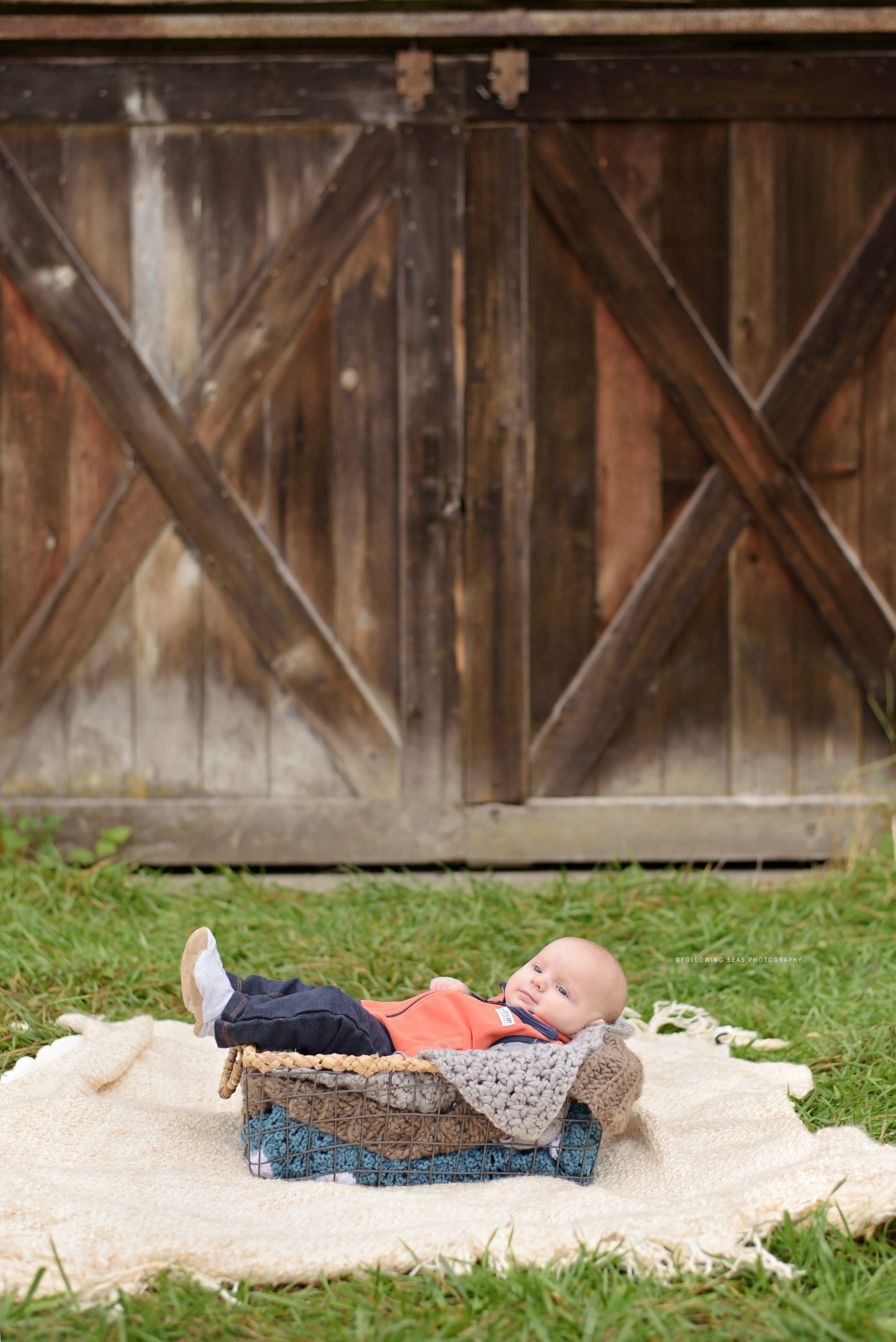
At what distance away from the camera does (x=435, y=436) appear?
331 centimetres

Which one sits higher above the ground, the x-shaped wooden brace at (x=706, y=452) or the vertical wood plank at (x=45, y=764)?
the x-shaped wooden brace at (x=706, y=452)

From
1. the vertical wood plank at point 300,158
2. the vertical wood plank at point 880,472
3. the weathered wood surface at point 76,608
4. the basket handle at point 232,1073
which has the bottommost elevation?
the basket handle at point 232,1073

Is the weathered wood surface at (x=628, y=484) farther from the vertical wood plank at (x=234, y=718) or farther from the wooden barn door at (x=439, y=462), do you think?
the vertical wood plank at (x=234, y=718)

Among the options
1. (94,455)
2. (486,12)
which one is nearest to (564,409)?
(486,12)

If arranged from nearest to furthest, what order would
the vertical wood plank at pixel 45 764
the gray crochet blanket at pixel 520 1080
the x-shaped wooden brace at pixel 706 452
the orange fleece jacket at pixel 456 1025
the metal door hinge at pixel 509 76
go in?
the gray crochet blanket at pixel 520 1080 < the orange fleece jacket at pixel 456 1025 < the metal door hinge at pixel 509 76 < the x-shaped wooden brace at pixel 706 452 < the vertical wood plank at pixel 45 764

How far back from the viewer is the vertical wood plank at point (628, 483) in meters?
3.34

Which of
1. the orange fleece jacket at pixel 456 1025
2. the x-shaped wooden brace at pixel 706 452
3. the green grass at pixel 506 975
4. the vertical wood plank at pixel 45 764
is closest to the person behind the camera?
the green grass at pixel 506 975

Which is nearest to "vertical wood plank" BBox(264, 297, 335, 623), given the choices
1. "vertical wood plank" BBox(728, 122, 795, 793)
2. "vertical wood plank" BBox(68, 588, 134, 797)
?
"vertical wood plank" BBox(68, 588, 134, 797)

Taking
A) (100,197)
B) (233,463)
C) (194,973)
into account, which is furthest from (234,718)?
(194,973)

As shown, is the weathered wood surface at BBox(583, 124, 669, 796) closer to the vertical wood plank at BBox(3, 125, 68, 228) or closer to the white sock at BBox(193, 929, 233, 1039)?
the vertical wood plank at BBox(3, 125, 68, 228)

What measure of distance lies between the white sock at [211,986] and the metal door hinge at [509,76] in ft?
9.43

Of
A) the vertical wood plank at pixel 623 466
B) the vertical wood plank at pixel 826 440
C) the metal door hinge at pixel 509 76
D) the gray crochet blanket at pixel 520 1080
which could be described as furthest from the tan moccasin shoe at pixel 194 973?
the metal door hinge at pixel 509 76

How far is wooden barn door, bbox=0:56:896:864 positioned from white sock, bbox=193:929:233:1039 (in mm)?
1814

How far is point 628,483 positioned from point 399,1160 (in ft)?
7.92
